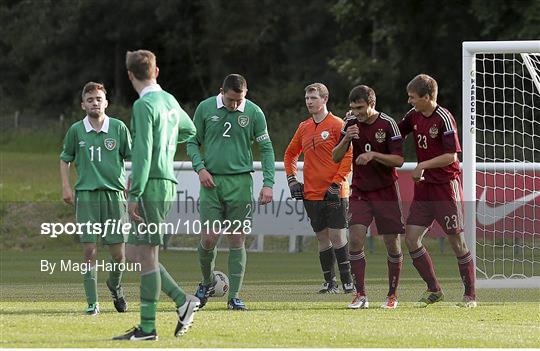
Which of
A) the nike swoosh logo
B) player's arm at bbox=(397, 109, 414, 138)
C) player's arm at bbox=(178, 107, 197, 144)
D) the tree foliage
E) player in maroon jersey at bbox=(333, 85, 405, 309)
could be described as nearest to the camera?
player's arm at bbox=(178, 107, 197, 144)

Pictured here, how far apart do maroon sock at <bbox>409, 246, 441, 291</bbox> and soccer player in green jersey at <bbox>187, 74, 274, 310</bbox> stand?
1574 millimetres

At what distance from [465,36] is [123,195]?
101 ft

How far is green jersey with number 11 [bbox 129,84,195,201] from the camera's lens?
33.1ft

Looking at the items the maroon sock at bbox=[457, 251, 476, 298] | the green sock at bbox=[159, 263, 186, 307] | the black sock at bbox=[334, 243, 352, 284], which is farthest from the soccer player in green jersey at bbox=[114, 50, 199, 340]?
the black sock at bbox=[334, 243, 352, 284]

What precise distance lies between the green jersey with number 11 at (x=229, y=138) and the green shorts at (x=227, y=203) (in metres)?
0.09

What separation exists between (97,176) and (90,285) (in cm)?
93

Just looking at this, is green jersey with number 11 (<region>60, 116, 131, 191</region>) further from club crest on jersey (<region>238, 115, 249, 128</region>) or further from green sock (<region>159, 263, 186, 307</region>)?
green sock (<region>159, 263, 186, 307</region>)

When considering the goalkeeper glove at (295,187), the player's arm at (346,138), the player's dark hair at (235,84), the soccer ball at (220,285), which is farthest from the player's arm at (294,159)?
the player's dark hair at (235,84)

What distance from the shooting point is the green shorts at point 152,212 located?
10383 mm

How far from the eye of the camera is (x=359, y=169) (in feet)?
43.7

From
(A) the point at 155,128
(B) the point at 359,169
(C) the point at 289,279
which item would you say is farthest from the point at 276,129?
(A) the point at 155,128

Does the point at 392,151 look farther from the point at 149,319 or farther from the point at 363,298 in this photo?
the point at 149,319

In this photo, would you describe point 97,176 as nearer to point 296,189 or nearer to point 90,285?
point 90,285

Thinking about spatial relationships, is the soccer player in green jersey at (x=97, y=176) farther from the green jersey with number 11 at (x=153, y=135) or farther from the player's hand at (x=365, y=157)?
the player's hand at (x=365, y=157)
